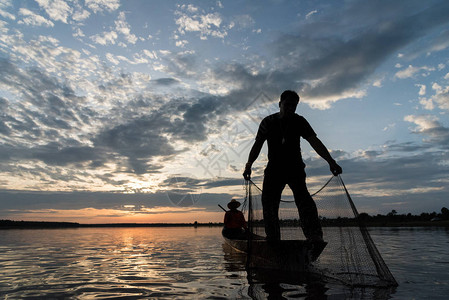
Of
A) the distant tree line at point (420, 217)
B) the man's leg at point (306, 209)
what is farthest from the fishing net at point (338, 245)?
the distant tree line at point (420, 217)

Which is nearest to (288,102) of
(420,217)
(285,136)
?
(285,136)

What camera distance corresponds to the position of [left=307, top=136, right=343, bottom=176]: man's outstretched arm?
605cm

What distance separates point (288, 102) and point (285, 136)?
72 cm

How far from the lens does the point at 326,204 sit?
6352mm

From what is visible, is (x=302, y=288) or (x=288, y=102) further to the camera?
(x=288, y=102)

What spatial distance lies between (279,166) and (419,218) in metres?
104

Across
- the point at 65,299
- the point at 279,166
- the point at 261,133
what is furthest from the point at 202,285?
the point at 261,133

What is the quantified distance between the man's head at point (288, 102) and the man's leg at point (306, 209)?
4.64ft

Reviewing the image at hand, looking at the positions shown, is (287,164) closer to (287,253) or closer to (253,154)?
(253,154)

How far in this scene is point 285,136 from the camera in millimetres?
6156

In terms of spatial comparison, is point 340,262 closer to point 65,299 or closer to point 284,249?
point 284,249

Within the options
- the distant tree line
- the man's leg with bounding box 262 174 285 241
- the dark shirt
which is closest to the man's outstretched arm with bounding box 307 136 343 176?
the dark shirt

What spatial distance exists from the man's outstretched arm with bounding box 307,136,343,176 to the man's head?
2.53 ft

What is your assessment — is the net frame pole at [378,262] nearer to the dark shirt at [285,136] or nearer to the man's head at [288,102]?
the dark shirt at [285,136]
